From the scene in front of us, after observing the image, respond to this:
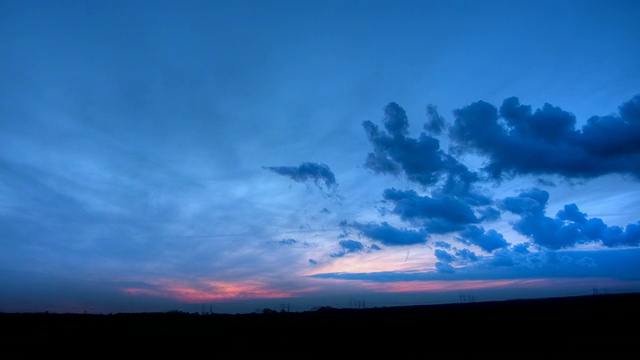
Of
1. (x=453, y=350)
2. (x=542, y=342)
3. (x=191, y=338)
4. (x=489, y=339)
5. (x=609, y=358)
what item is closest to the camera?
(x=609, y=358)

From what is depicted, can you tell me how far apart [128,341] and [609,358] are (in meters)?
46.1

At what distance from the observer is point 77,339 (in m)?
52.3

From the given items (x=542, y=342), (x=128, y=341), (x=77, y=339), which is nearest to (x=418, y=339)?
(x=542, y=342)

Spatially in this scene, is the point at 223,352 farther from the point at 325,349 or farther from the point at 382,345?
the point at 382,345

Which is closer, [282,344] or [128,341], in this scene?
[282,344]

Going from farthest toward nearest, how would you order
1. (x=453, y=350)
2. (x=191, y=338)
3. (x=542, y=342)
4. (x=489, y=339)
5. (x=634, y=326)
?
1. (x=191, y=338)
2. (x=634, y=326)
3. (x=489, y=339)
4. (x=542, y=342)
5. (x=453, y=350)

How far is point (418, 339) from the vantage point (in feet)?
143

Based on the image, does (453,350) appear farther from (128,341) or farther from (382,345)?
(128,341)

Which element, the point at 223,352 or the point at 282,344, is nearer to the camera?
the point at 223,352

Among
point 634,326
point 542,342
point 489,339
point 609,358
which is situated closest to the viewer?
point 609,358

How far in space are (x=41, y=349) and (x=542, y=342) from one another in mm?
46683

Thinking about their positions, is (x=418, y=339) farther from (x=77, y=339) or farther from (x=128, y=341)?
(x=77, y=339)

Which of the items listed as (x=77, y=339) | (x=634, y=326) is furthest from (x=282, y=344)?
(x=634, y=326)

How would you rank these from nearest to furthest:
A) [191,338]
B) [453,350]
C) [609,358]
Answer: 1. [609,358]
2. [453,350]
3. [191,338]
